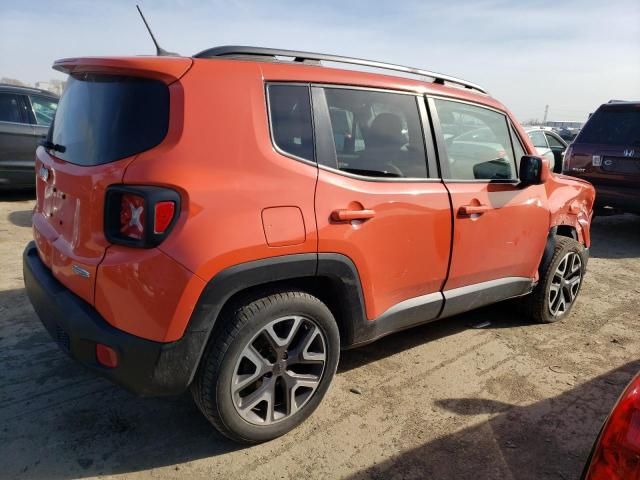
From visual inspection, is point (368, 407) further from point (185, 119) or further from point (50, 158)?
point (50, 158)

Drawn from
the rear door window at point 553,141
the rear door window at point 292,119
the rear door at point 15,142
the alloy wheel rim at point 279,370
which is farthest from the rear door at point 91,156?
the rear door window at point 553,141

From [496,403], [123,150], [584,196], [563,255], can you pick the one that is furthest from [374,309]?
[584,196]

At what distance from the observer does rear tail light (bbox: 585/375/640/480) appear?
141 centimetres

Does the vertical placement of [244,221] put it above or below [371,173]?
below

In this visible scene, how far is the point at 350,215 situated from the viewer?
255 centimetres

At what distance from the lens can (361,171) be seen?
2729mm

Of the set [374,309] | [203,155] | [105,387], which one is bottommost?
[105,387]

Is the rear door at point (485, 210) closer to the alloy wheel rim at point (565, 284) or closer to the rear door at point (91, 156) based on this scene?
the alloy wheel rim at point (565, 284)

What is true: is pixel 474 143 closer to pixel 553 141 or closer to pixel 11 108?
pixel 11 108

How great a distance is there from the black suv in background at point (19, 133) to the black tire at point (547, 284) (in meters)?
6.76

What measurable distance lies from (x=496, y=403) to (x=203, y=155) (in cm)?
220

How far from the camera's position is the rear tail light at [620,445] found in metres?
1.41

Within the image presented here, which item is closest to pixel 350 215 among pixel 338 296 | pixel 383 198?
pixel 383 198

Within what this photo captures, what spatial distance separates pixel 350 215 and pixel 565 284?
2.59 m
